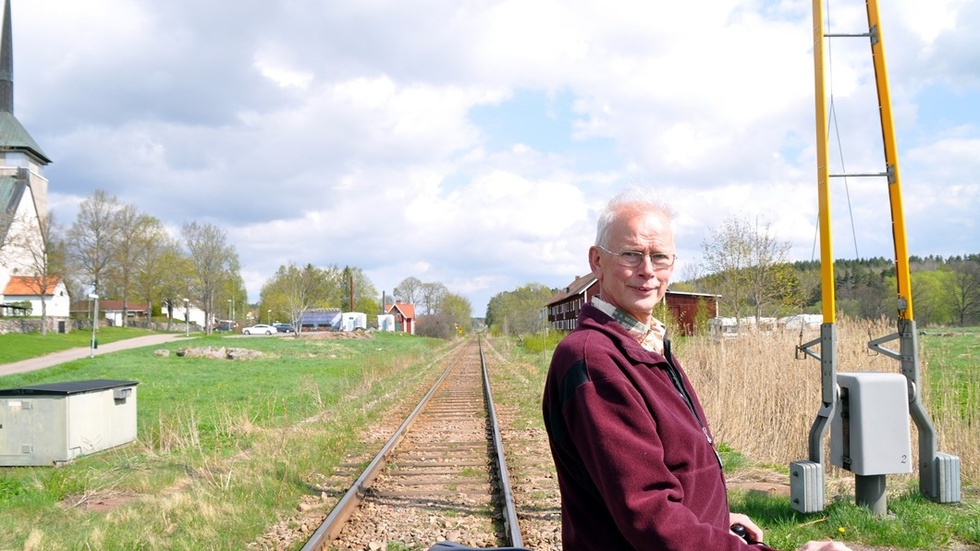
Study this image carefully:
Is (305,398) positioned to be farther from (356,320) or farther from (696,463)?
(356,320)

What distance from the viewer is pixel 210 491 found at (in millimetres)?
7176

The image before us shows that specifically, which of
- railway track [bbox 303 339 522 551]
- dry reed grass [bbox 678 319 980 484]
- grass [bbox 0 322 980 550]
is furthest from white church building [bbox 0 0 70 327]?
dry reed grass [bbox 678 319 980 484]

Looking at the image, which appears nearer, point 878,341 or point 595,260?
point 595,260

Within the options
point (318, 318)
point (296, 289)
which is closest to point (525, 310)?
point (296, 289)

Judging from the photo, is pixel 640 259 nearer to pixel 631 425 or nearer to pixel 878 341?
pixel 631 425

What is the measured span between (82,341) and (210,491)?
4751 centimetres

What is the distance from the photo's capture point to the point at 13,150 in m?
69.3

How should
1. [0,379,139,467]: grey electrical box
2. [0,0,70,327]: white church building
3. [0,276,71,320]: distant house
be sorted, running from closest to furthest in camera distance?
[0,379,139,467]: grey electrical box < [0,276,71,320]: distant house < [0,0,70,327]: white church building

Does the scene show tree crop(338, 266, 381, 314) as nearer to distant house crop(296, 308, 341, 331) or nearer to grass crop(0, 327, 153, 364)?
distant house crop(296, 308, 341, 331)

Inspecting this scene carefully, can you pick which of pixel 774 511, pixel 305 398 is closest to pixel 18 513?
pixel 774 511

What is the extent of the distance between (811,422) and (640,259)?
8.27 m

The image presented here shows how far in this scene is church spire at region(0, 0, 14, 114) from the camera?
71.9 meters

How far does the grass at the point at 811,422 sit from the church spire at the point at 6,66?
260ft

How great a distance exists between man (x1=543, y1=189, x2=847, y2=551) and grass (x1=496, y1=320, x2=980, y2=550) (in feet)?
12.8
